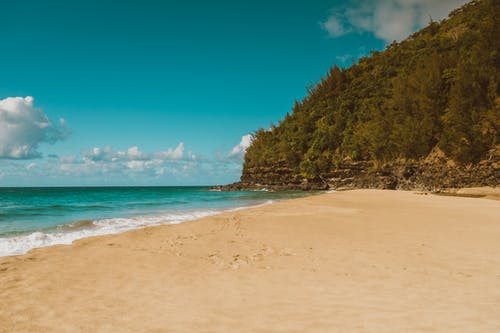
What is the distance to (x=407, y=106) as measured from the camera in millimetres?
52500

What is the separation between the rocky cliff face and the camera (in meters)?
37.1

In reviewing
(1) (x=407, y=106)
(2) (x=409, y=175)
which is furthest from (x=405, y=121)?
(2) (x=409, y=175)

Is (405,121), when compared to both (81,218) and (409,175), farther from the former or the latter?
(81,218)

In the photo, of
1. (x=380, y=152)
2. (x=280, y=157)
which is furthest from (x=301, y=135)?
(x=380, y=152)

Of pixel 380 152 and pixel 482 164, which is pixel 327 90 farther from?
pixel 482 164

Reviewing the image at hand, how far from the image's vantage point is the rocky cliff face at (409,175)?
122 feet

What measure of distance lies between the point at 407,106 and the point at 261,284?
184ft

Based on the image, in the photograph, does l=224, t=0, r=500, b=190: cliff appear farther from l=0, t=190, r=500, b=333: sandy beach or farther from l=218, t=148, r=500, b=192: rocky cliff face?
l=0, t=190, r=500, b=333: sandy beach

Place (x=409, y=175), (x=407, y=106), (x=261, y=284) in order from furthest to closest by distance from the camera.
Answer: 1. (x=407, y=106)
2. (x=409, y=175)
3. (x=261, y=284)

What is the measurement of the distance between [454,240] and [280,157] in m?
75.7

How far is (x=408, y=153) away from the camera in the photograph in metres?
50.0

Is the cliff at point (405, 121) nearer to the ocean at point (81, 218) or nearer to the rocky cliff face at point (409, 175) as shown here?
the rocky cliff face at point (409, 175)

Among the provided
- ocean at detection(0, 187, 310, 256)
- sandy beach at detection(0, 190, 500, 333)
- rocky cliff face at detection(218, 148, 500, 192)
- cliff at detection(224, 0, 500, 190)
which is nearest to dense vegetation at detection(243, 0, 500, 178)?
cliff at detection(224, 0, 500, 190)

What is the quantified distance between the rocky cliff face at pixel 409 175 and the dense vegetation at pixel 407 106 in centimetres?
142
